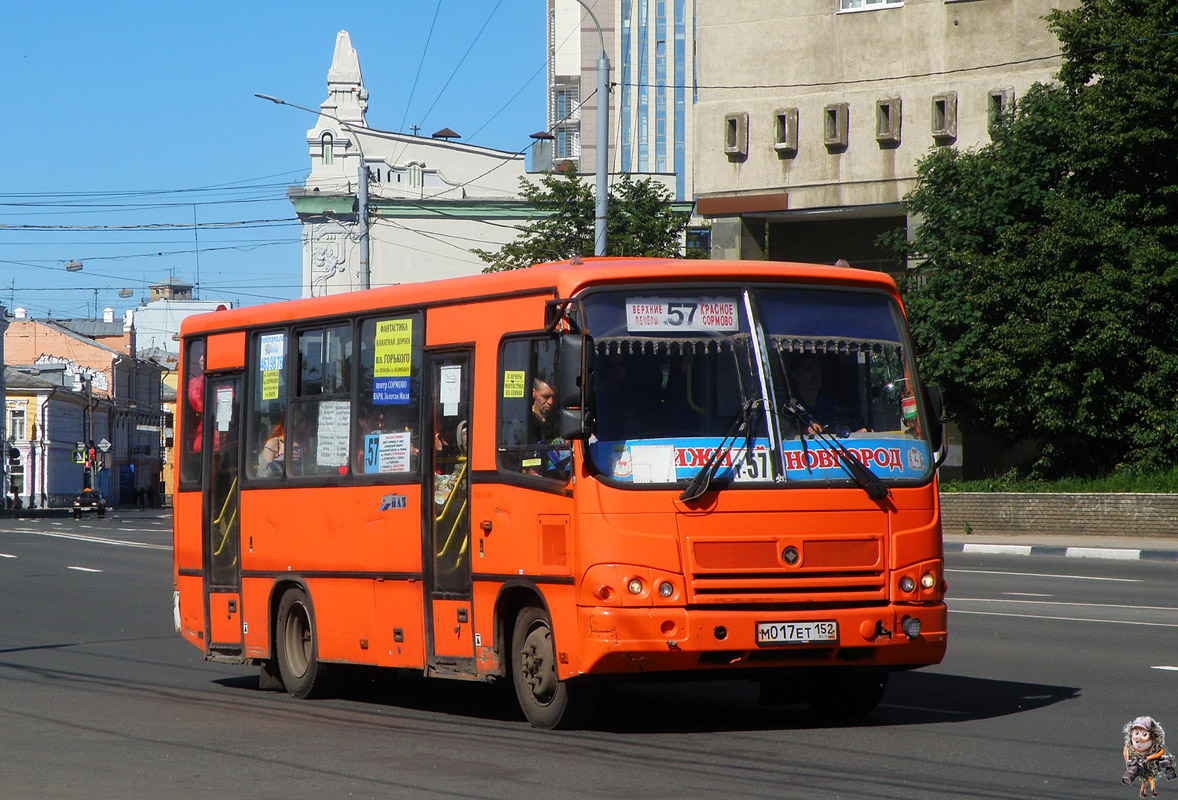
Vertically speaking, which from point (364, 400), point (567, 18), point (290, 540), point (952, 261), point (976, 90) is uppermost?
point (567, 18)

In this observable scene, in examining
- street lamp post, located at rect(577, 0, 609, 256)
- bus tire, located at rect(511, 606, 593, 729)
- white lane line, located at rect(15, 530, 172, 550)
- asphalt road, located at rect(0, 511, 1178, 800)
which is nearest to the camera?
asphalt road, located at rect(0, 511, 1178, 800)

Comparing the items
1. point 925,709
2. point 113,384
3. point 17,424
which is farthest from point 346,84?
point 925,709

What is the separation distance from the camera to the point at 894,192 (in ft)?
141

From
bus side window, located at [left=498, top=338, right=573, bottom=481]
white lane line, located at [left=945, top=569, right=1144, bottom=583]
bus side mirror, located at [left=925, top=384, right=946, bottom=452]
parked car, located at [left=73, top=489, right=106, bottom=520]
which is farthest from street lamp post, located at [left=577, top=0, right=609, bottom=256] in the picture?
parked car, located at [left=73, top=489, right=106, bottom=520]

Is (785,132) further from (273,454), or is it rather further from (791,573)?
(791,573)

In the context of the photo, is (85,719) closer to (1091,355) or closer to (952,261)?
(1091,355)

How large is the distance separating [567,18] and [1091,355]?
8391cm

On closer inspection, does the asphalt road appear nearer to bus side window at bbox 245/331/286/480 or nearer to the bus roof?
bus side window at bbox 245/331/286/480

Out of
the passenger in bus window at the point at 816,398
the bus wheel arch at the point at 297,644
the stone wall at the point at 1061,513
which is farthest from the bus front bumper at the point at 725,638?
the stone wall at the point at 1061,513

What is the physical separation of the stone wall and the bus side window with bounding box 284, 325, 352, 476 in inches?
893

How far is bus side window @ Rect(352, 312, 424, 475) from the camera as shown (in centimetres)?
1133

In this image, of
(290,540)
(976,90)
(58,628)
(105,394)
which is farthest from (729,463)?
(105,394)

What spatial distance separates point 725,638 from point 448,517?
86.0 inches

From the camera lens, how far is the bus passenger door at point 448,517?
35.1ft
